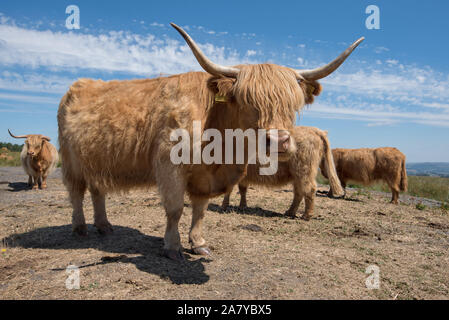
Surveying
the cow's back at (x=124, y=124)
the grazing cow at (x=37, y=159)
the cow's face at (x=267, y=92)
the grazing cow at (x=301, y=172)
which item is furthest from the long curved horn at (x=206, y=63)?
the grazing cow at (x=37, y=159)

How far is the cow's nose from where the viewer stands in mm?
2430

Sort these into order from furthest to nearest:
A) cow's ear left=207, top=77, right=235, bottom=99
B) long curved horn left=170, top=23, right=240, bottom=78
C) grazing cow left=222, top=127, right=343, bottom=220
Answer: grazing cow left=222, top=127, right=343, bottom=220 < cow's ear left=207, top=77, right=235, bottom=99 < long curved horn left=170, top=23, right=240, bottom=78

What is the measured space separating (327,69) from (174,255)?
2.65 metres

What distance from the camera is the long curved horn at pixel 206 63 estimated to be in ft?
9.06

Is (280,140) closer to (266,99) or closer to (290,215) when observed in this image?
(266,99)

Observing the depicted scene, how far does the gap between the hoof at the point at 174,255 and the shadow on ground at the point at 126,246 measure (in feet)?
0.18

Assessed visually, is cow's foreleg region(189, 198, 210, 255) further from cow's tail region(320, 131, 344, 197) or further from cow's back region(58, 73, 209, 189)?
cow's tail region(320, 131, 344, 197)

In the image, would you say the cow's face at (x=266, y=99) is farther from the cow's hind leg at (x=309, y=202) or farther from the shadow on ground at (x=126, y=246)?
the cow's hind leg at (x=309, y=202)

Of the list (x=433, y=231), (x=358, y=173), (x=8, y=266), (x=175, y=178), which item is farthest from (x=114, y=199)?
(x=358, y=173)

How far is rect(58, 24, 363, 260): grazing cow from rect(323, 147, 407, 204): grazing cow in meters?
8.15

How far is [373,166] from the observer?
10.7 m

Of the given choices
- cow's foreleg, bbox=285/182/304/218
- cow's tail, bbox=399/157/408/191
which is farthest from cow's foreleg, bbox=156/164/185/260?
cow's tail, bbox=399/157/408/191

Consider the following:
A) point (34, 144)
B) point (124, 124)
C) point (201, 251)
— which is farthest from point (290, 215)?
point (34, 144)

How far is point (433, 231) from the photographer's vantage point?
211 inches
